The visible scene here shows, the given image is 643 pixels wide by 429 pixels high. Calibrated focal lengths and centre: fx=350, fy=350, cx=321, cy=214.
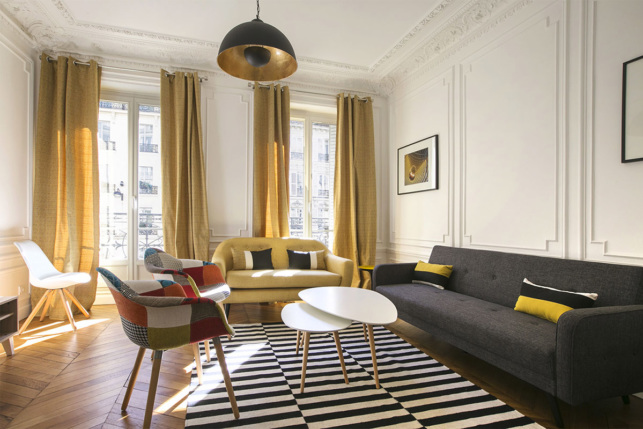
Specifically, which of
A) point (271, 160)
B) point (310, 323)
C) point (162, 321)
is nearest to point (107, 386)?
point (162, 321)

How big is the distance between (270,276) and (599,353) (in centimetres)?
254

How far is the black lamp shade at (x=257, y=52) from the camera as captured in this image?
2.01m

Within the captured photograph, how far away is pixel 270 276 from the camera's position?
11.2 ft

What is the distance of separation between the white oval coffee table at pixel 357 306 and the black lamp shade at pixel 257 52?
5.16 feet

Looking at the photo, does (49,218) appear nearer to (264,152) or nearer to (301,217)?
(264,152)

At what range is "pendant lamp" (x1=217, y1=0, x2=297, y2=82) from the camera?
2.01m

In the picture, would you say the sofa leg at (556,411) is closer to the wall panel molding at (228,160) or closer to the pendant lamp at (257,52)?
the pendant lamp at (257,52)

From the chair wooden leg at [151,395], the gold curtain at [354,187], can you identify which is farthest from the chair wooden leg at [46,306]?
the gold curtain at [354,187]

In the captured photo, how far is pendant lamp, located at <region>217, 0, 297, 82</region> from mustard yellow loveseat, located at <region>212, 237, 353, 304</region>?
6.08 feet

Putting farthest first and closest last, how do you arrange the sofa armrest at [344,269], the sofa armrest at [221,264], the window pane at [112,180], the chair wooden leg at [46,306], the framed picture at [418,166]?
the window pane at [112,180] < the framed picture at [418,166] < the sofa armrest at [344,269] < the sofa armrest at [221,264] < the chair wooden leg at [46,306]

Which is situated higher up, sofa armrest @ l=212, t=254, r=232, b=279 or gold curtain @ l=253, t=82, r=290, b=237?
gold curtain @ l=253, t=82, r=290, b=237

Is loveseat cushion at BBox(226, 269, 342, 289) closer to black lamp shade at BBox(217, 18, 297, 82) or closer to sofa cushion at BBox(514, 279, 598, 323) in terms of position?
sofa cushion at BBox(514, 279, 598, 323)

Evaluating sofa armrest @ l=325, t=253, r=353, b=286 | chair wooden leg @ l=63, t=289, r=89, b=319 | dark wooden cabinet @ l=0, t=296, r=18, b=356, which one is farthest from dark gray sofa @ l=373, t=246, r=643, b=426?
chair wooden leg @ l=63, t=289, r=89, b=319

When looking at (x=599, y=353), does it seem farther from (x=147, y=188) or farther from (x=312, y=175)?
(x=147, y=188)
